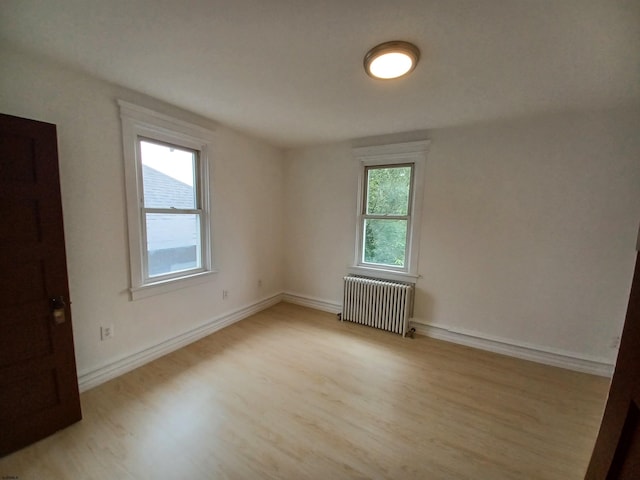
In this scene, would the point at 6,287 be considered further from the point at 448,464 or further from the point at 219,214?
the point at 448,464

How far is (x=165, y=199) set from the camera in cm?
248

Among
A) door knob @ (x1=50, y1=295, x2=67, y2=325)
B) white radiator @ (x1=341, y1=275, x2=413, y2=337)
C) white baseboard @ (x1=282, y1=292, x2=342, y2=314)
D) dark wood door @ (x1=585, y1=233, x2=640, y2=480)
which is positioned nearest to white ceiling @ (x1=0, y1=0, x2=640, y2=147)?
dark wood door @ (x1=585, y1=233, x2=640, y2=480)

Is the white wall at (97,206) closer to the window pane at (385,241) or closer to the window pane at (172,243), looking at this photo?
the window pane at (172,243)

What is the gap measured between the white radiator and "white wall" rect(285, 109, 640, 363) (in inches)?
10.3

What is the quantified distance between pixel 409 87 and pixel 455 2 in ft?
2.52

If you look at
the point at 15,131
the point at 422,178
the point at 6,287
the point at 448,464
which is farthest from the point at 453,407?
the point at 15,131

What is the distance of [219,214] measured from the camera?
2.97 metres

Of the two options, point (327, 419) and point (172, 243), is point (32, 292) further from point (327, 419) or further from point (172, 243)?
point (327, 419)

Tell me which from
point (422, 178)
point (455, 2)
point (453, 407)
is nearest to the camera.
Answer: point (455, 2)

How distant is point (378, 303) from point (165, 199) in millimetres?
2619

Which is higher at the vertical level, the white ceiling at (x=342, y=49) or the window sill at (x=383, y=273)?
the white ceiling at (x=342, y=49)

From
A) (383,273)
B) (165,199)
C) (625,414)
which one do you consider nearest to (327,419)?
(625,414)

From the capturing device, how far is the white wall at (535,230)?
2211mm

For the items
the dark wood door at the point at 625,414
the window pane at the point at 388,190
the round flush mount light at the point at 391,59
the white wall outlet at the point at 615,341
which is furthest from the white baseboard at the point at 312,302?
the dark wood door at the point at 625,414
